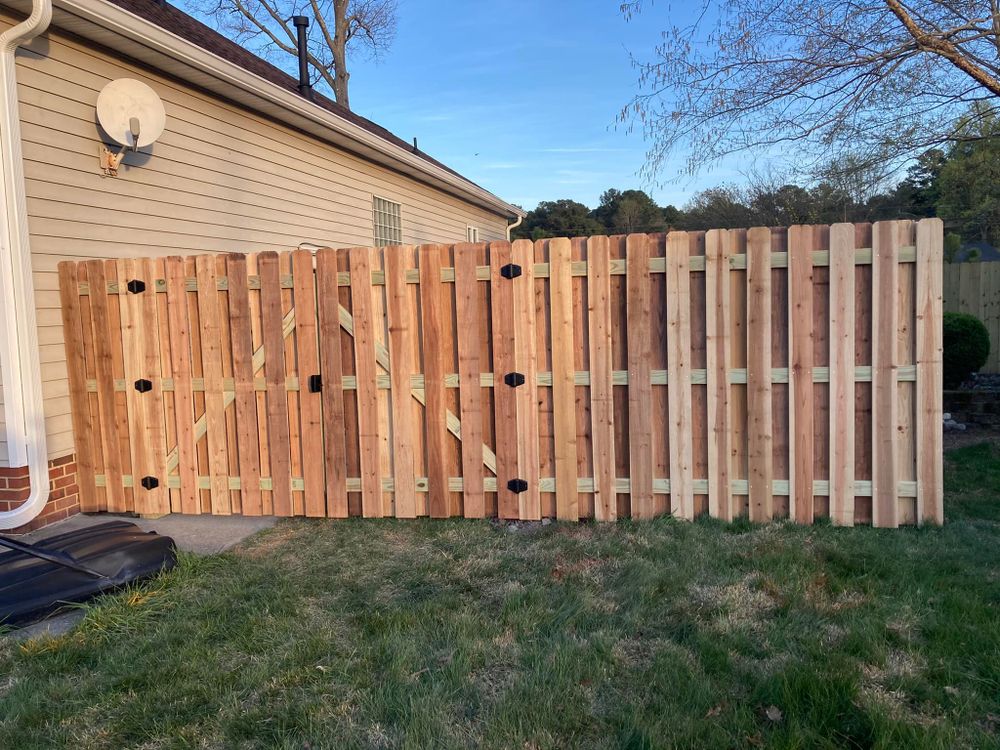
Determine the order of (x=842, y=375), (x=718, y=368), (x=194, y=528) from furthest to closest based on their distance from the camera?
(x=194, y=528) < (x=718, y=368) < (x=842, y=375)

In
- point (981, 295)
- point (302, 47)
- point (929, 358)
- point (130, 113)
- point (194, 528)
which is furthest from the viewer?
point (302, 47)

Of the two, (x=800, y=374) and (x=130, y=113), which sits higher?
(x=130, y=113)

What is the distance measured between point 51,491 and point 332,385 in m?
2.11

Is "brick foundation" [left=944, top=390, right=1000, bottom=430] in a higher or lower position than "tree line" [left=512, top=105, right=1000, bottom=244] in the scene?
lower

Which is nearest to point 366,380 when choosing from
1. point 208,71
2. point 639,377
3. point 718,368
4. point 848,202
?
point 639,377

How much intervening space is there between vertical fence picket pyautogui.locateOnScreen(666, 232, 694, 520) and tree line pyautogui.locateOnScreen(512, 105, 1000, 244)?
3.54 metres

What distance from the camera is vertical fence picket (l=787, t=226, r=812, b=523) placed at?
429 cm

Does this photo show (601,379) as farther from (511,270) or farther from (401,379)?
(401,379)

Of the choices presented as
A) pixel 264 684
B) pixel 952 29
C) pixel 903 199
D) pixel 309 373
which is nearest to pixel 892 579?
pixel 264 684

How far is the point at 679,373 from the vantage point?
4.46 metres

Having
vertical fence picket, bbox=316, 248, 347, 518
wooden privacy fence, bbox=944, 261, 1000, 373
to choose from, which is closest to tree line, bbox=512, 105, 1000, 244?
wooden privacy fence, bbox=944, 261, 1000, 373

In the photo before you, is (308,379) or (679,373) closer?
(679,373)

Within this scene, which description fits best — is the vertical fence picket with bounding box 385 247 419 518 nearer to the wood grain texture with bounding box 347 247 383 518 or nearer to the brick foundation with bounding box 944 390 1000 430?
the wood grain texture with bounding box 347 247 383 518

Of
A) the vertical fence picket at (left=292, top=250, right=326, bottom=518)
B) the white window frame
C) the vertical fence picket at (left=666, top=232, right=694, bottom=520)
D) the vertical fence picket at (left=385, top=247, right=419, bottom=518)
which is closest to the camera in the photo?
the vertical fence picket at (left=666, top=232, right=694, bottom=520)
